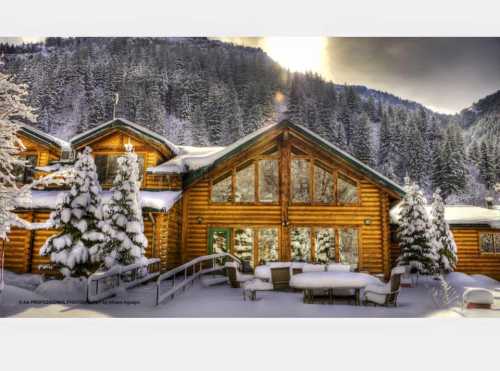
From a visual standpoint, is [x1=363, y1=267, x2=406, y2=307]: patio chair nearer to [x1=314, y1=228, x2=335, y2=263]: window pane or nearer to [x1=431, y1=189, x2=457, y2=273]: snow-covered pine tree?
[x1=314, y1=228, x2=335, y2=263]: window pane

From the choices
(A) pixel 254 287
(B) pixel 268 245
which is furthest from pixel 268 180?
(A) pixel 254 287

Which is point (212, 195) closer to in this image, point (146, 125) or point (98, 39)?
point (146, 125)

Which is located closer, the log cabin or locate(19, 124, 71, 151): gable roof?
locate(19, 124, 71, 151): gable roof

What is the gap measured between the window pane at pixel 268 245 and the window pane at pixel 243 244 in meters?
0.32

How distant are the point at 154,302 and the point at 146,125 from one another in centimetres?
617

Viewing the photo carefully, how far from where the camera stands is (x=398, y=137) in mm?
11609

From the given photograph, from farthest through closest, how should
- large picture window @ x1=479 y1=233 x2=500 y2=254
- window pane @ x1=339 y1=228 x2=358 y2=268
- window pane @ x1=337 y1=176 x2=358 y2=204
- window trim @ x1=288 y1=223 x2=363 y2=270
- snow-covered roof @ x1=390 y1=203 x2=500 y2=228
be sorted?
large picture window @ x1=479 y1=233 x2=500 y2=254, window pane @ x1=337 y1=176 x2=358 y2=204, window trim @ x1=288 y1=223 x2=363 y2=270, window pane @ x1=339 y1=228 x2=358 y2=268, snow-covered roof @ x1=390 y1=203 x2=500 y2=228

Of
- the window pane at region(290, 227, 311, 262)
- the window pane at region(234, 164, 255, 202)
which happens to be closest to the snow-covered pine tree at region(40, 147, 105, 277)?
the window pane at region(234, 164, 255, 202)

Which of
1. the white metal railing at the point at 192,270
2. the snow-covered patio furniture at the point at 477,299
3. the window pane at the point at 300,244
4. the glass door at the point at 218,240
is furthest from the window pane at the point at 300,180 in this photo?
the snow-covered patio furniture at the point at 477,299

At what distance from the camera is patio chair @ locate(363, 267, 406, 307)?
899 cm

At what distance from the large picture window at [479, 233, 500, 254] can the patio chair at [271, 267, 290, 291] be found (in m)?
7.13

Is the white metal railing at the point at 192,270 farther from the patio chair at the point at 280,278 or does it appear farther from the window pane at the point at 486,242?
the window pane at the point at 486,242

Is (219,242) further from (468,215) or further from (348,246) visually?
(468,215)
